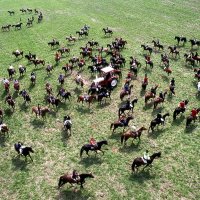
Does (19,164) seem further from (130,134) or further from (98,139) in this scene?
(130,134)

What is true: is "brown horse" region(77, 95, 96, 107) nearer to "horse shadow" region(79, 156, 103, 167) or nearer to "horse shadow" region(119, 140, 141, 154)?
"horse shadow" region(119, 140, 141, 154)

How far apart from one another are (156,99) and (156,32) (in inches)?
870

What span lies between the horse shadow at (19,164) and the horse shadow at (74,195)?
3360 mm

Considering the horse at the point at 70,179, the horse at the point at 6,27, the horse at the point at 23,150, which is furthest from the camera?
the horse at the point at 6,27

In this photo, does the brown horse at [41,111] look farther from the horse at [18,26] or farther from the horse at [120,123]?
the horse at [18,26]

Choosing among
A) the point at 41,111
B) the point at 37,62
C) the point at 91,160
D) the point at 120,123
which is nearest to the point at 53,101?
the point at 41,111

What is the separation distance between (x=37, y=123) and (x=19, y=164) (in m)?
4.96

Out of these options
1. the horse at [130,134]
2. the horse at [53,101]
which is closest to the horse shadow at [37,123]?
the horse at [53,101]

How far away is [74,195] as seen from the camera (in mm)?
18312

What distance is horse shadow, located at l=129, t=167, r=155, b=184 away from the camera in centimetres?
1917

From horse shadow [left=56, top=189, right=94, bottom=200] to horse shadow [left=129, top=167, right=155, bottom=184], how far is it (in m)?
2.79

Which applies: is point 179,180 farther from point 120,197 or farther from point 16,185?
point 16,185

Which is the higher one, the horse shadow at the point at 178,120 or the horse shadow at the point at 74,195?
the horse shadow at the point at 178,120

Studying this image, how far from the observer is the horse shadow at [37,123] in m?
25.1
